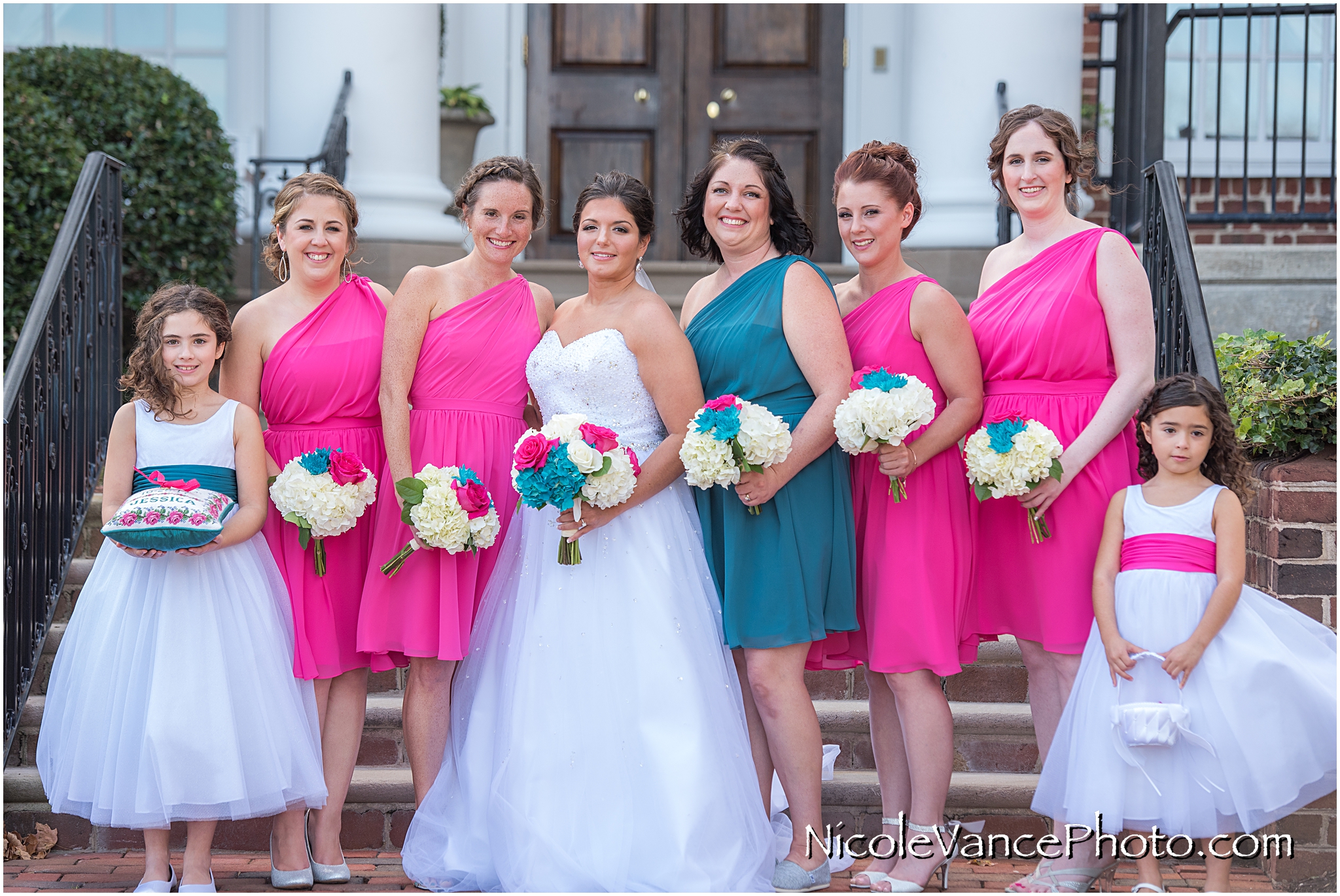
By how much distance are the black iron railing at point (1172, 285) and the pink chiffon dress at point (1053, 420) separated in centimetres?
48

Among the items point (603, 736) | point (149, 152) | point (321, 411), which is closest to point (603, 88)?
point (149, 152)

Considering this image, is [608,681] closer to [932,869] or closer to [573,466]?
[573,466]

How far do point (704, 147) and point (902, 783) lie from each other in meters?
5.38

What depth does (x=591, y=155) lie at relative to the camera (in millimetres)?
8008

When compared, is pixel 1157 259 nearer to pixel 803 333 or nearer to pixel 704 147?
pixel 803 333

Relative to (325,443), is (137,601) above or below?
below

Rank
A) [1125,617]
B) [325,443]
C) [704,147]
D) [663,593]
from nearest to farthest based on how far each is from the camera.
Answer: [1125,617]
[663,593]
[325,443]
[704,147]

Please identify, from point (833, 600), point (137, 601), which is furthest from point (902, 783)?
point (137, 601)

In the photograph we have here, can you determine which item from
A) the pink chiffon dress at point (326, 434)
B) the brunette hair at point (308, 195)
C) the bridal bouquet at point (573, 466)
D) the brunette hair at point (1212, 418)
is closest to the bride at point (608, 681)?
the bridal bouquet at point (573, 466)

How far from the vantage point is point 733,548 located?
3.44m

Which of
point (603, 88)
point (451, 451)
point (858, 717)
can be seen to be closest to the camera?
point (451, 451)

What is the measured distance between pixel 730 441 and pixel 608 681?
2.56 ft

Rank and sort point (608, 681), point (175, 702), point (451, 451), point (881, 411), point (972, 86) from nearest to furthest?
1. point (881, 411)
2. point (175, 702)
3. point (608, 681)
4. point (451, 451)
5. point (972, 86)

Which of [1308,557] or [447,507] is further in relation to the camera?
[1308,557]
